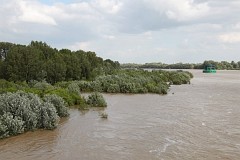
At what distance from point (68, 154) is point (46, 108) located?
193 inches

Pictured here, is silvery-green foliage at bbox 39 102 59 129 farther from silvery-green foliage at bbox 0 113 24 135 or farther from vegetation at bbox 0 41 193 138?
silvery-green foliage at bbox 0 113 24 135

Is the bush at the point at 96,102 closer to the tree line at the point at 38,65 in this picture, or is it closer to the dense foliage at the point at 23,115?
the dense foliage at the point at 23,115

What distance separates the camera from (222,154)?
45.8 feet

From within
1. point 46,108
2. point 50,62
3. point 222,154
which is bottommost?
point 222,154

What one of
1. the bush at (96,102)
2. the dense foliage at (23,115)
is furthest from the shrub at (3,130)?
the bush at (96,102)

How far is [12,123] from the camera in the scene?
51.5 ft

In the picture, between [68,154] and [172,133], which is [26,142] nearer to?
[68,154]

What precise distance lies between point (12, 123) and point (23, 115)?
0.94m

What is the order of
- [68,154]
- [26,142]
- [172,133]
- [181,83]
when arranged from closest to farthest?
[68,154]
[26,142]
[172,133]
[181,83]

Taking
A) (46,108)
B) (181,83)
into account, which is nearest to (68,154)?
(46,108)

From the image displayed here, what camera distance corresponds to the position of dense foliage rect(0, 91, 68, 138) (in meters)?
15.6

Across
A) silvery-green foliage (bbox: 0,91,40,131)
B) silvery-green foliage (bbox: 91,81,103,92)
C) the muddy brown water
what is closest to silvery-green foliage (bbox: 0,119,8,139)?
the muddy brown water

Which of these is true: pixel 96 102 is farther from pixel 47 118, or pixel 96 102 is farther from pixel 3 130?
pixel 3 130

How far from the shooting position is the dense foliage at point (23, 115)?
15.6 m
